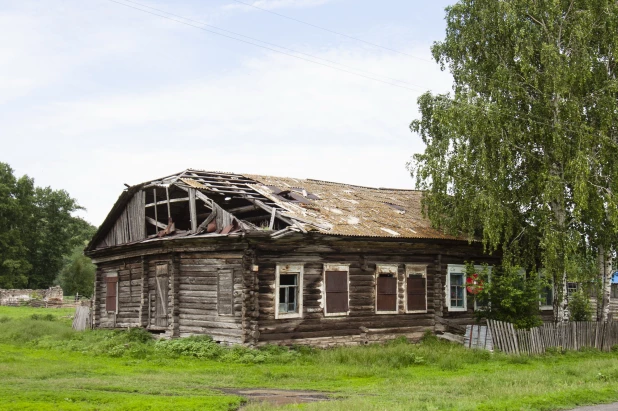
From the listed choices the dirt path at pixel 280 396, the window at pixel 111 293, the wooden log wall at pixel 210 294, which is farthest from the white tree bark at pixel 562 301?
the window at pixel 111 293

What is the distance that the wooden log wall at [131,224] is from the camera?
2466 cm

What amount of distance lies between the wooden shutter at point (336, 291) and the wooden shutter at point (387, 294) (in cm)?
142

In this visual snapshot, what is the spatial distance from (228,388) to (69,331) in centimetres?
1380

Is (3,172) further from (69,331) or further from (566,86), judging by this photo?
(566,86)

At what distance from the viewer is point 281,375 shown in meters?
15.5

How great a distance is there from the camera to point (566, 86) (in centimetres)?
2141

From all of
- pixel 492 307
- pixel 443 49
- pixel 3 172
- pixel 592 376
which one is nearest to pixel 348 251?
pixel 492 307

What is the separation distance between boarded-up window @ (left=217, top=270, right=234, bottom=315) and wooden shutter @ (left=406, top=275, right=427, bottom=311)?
20.5ft

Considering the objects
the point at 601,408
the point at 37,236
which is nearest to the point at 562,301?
the point at 601,408

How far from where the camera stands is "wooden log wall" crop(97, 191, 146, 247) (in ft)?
80.9

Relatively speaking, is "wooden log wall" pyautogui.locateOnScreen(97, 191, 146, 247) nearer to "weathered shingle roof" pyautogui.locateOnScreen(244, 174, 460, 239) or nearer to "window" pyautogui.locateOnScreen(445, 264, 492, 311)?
"weathered shingle roof" pyautogui.locateOnScreen(244, 174, 460, 239)

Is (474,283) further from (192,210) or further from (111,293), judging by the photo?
(111,293)

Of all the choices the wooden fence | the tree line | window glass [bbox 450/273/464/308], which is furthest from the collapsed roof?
the tree line

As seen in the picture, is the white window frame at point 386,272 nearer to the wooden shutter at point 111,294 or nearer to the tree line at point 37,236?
the wooden shutter at point 111,294
